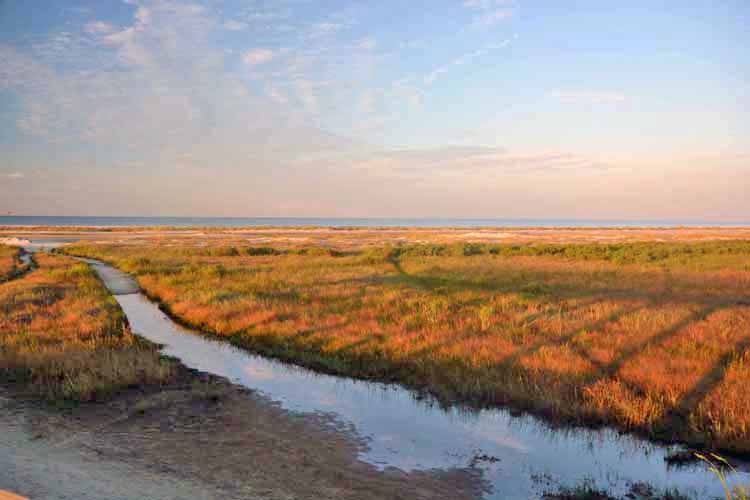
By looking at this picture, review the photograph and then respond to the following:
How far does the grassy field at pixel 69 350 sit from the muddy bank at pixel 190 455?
0.71m

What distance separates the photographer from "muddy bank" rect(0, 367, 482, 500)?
20.6ft

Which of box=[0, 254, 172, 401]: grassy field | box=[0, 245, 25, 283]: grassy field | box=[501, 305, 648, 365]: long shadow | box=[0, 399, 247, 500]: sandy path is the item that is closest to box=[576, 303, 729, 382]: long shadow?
box=[501, 305, 648, 365]: long shadow

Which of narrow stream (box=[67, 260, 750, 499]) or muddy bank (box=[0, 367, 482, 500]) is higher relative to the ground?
muddy bank (box=[0, 367, 482, 500])

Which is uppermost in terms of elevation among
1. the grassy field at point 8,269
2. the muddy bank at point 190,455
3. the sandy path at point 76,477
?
the grassy field at point 8,269

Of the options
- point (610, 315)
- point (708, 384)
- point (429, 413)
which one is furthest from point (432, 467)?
point (610, 315)

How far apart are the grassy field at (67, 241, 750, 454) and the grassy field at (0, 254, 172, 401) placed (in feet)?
10.6

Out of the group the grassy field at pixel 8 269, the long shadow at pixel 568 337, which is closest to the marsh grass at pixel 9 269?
the grassy field at pixel 8 269

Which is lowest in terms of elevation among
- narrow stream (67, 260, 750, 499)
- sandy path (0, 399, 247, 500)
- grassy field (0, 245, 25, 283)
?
narrow stream (67, 260, 750, 499)

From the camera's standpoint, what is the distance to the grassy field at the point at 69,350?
397 inches

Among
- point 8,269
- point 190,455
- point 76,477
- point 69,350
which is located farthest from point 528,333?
point 8,269

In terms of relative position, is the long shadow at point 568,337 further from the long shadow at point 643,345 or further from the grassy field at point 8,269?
the grassy field at point 8,269

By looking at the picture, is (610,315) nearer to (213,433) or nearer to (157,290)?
(213,433)

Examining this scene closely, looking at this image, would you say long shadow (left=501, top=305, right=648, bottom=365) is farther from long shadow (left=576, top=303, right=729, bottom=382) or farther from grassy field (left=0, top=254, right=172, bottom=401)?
grassy field (left=0, top=254, right=172, bottom=401)

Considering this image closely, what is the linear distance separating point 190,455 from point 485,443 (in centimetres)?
468
